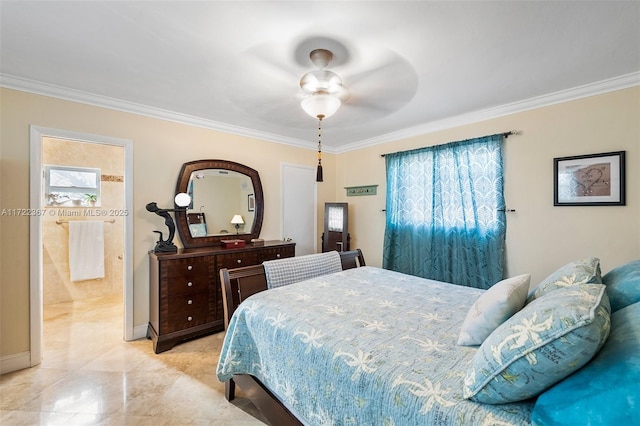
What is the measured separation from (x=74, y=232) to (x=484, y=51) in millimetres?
5439

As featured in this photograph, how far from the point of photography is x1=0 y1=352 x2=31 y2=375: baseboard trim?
2.26 m

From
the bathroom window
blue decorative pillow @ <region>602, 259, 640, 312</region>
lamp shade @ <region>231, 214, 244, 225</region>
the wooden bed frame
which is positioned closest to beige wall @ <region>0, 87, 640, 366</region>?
lamp shade @ <region>231, 214, 244, 225</region>

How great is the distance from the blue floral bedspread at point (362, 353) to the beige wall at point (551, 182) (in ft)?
4.14

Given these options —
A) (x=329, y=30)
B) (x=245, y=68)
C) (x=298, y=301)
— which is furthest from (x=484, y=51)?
(x=298, y=301)

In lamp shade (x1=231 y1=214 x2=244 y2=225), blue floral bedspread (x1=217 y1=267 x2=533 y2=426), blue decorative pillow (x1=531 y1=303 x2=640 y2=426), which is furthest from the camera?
lamp shade (x1=231 y1=214 x2=244 y2=225)

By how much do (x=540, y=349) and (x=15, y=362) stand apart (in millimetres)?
3713

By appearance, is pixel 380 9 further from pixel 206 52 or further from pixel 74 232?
pixel 74 232

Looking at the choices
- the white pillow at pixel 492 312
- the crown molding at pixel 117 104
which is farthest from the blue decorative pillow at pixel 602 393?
the crown molding at pixel 117 104

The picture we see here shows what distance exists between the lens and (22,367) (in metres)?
2.33

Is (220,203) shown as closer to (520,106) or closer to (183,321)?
(183,321)

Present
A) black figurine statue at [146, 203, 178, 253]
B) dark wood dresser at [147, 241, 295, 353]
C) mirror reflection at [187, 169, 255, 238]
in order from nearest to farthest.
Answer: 1. dark wood dresser at [147, 241, 295, 353]
2. black figurine statue at [146, 203, 178, 253]
3. mirror reflection at [187, 169, 255, 238]

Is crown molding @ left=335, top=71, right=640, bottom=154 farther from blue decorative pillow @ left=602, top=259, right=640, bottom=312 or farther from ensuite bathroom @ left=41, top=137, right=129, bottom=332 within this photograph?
ensuite bathroom @ left=41, top=137, right=129, bottom=332

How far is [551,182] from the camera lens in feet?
8.58

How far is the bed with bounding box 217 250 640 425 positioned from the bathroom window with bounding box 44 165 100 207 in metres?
3.63
